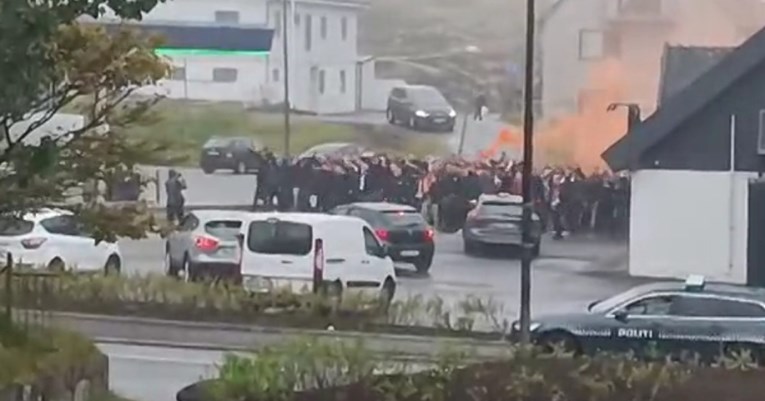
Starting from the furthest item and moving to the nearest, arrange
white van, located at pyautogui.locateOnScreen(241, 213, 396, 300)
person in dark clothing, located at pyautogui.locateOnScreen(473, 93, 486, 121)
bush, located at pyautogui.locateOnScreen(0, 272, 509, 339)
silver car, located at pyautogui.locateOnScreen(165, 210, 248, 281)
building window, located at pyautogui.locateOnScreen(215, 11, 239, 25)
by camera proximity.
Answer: building window, located at pyautogui.locateOnScreen(215, 11, 239, 25), silver car, located at pyautogui.locateOnScreen(165, 210, 248, 281), white van, located at pyautogui.locateOnScreen(241, 213, 396, 300), person in dark clothing, located at pyautogui.locateOnScreen(473, 93, 486, 121), bush, located at pyautogui.locateOnScreen(0, 272, 509, 339)

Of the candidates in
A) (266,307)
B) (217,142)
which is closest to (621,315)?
(266,307)

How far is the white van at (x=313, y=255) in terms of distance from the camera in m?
17.3

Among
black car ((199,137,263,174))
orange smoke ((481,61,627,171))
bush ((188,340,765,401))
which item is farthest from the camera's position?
black car ((199,137,263,174))

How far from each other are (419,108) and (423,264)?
5.32 ft

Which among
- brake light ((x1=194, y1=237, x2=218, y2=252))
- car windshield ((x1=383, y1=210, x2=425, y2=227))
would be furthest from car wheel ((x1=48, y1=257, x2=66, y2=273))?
car windshield ((x1=383, y1=210, x2=425, y2=227))

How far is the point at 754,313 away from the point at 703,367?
8.77 feet

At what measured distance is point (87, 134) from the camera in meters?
11.5

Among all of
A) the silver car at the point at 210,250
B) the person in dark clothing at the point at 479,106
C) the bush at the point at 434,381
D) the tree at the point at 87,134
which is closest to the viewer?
the tree at the point at 87,134

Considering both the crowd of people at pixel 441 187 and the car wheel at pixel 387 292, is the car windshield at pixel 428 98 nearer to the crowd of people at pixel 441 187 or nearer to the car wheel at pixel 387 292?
the crowd of people at pixel 441 187

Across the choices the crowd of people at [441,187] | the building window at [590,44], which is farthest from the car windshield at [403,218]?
the building window at [590,44]

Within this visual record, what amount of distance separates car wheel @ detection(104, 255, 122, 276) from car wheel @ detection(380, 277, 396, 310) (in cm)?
282

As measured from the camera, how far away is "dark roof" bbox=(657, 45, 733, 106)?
16719 millimetres

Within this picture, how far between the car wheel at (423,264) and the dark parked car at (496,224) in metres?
0.42

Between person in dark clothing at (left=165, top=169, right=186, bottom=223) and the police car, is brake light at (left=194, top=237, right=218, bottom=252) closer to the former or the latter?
person in dark clothing at (left=165, top=169, right=186, bottom=223)
